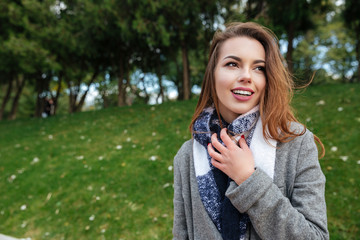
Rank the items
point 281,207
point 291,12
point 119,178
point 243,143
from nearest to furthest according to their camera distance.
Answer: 1. point 281,207
2. point 243,143
3. point 119,178
4. point 291,12

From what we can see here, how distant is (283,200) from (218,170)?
335 millimetres

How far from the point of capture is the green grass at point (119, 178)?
11.5 feet

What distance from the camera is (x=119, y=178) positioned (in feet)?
15.5

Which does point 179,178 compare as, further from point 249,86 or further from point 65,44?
point 65,44

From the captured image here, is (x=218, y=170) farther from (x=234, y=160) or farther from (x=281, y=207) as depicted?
(x=281, y=207)

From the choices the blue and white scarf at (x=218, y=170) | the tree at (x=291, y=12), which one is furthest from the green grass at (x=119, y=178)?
the tree at (x=291, y=12)

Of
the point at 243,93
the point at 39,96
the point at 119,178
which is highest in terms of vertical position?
the point at 243,93

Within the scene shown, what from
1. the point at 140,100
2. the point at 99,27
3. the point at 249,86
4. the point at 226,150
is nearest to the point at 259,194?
the point at 226,150

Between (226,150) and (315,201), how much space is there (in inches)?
16.4

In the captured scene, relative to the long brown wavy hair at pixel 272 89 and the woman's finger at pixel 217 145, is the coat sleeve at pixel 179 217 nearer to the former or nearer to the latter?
the woman's finger at pixel 217 145

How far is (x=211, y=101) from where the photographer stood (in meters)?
1.43

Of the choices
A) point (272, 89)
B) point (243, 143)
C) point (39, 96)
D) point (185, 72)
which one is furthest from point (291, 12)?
point (39, 96)

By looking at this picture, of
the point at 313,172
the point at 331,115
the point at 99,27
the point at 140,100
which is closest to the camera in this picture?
the point at 313,172

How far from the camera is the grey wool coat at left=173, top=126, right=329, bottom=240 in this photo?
0.96 m
